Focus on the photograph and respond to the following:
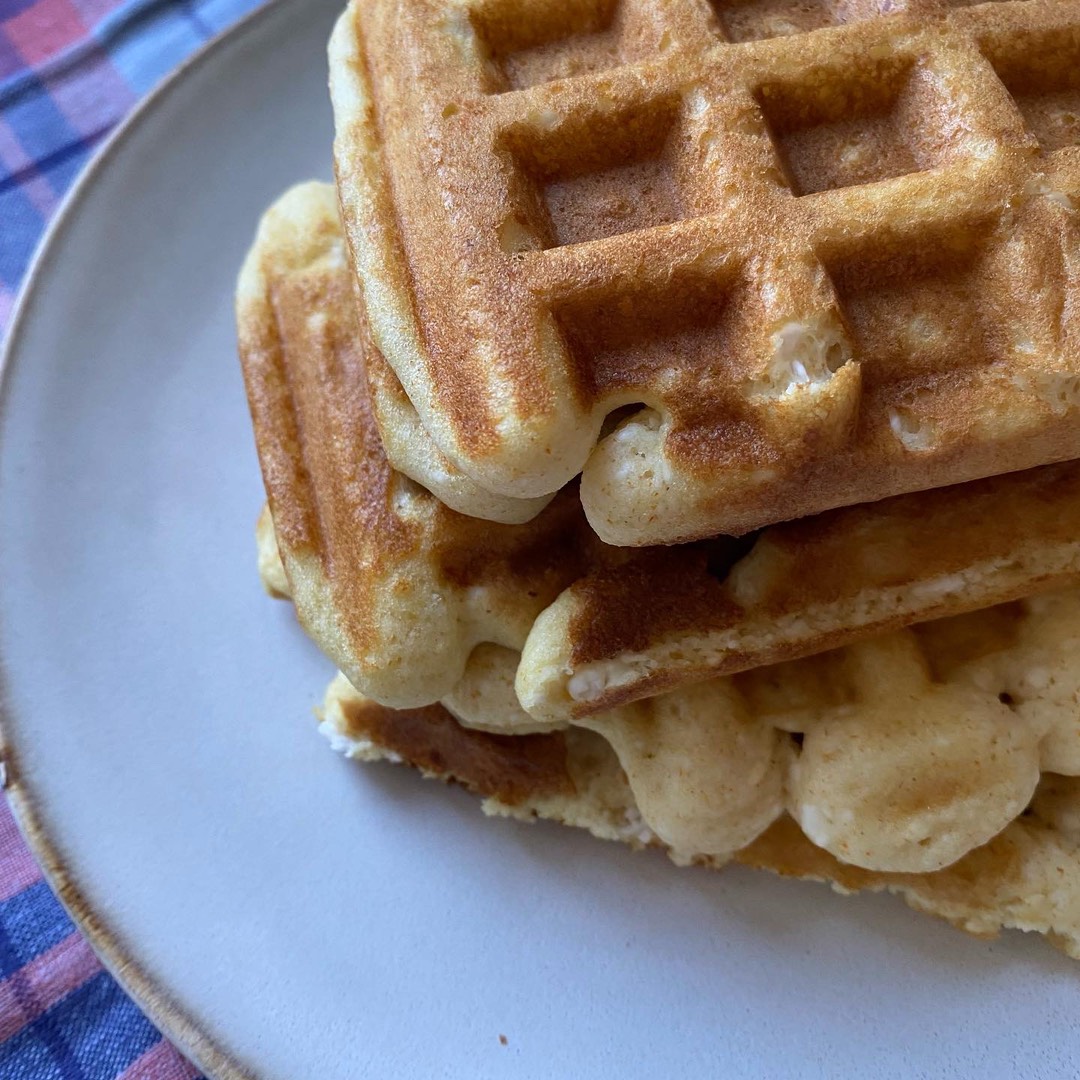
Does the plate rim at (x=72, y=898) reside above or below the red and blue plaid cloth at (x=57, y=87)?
below

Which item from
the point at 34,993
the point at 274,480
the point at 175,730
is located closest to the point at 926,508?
the point at 274,480

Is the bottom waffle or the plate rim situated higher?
the plate rim

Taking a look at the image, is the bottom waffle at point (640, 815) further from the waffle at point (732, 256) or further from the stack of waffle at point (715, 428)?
the waffle at point (732, 256)

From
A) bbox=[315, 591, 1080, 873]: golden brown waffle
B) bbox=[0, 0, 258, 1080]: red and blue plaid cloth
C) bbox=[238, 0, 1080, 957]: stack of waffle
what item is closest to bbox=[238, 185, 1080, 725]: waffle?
bbox=[238, 0, 1080, 957]: stack of waffle

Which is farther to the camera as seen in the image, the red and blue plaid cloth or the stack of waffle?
the red and blue plaid cloth

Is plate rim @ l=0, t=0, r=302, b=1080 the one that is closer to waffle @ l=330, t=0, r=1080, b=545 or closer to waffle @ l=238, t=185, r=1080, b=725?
waffle @ l=238, t=185, r=1080, b=725

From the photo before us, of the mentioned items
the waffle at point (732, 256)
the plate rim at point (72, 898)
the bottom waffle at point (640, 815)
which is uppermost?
the waffle at point (732, 256)

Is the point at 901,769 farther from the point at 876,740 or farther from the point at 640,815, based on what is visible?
the point at 640,815

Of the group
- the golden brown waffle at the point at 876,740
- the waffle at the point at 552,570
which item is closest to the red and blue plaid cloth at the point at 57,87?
the waffle at the point at 552,570
